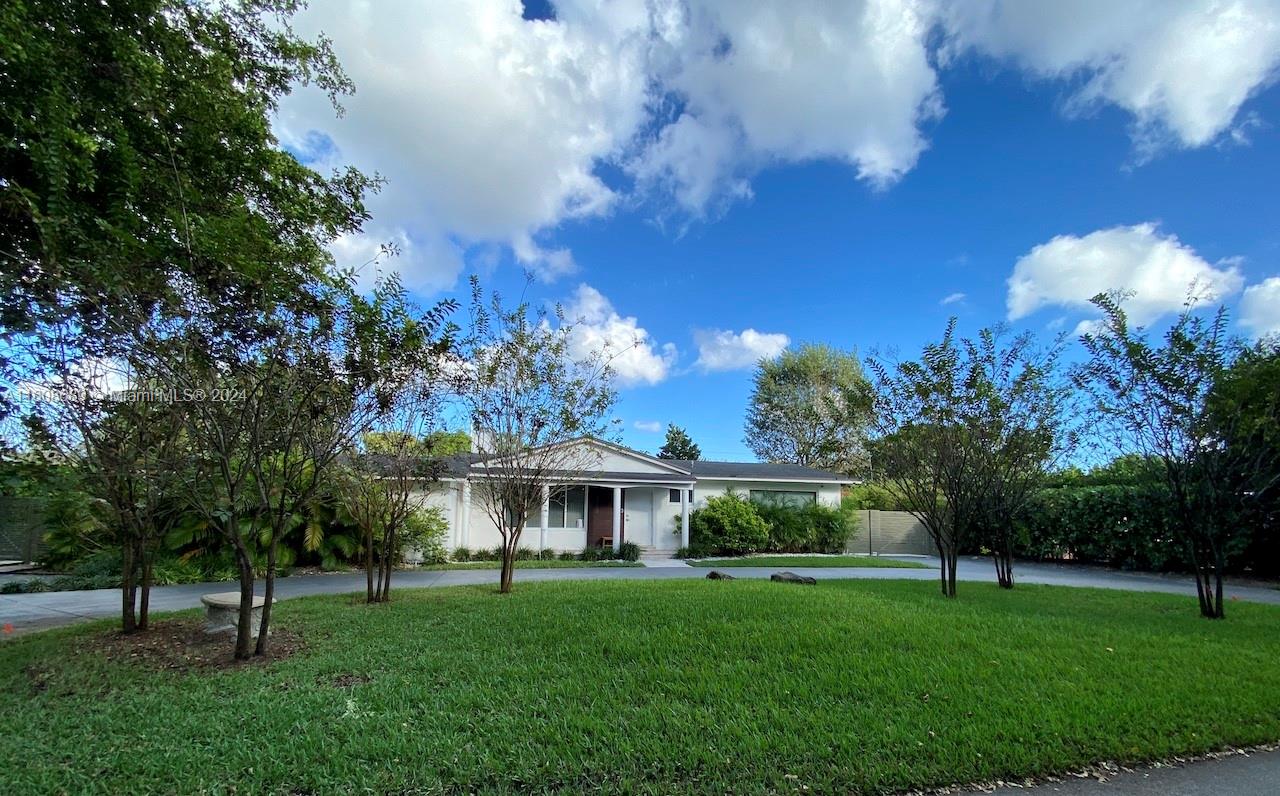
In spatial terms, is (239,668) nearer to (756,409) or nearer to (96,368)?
(96,368)

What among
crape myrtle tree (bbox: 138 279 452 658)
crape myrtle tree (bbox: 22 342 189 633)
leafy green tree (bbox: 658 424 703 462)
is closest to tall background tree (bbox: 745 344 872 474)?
leafy green tree (bbox: 658 424 703 462)

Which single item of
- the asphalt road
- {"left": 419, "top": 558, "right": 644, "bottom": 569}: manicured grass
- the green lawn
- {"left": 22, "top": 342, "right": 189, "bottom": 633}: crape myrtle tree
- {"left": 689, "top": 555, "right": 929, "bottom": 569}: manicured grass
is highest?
{"left": 22, "top": 342, "right": 189, "bottom": 633}: crape myrtle tree

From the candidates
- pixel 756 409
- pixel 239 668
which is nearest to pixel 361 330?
pixel 239 668

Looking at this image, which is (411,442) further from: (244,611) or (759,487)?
(759,487)

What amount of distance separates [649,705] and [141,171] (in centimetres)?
711

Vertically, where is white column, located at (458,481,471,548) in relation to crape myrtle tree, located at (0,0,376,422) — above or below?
below

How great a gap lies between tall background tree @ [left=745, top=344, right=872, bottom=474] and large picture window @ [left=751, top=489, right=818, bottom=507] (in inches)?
489

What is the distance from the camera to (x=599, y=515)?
19.6m

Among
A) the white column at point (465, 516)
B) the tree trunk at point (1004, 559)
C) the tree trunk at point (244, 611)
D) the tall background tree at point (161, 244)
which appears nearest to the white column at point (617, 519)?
the white column at point (465, 516)

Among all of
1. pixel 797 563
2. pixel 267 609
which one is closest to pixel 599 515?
pixel 797 563

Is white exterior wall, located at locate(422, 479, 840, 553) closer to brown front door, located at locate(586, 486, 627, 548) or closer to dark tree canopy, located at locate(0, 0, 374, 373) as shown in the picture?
brown front door, located at locate(586, 486, 627, 548)

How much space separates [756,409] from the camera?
3819 centimetres

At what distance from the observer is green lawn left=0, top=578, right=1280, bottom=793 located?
323 centimetres

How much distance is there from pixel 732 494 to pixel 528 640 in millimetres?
15166
